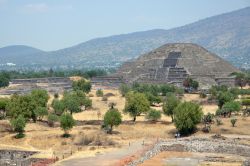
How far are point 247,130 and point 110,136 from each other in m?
19.1

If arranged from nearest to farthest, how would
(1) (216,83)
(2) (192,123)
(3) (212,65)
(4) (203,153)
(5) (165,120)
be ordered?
(4) (203,153), (2) (192,123), (5) (165,120), (1) (216,83), (3) (212,65)

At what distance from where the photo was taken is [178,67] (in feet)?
507

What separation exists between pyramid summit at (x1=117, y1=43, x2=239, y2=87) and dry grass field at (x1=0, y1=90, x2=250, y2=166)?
221 ft

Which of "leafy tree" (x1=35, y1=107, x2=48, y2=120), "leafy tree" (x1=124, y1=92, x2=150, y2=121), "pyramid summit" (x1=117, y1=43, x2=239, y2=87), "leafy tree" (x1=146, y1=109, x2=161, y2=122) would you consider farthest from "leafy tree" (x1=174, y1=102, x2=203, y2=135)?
"pyramid summit" (x1=117, y1=43, x2=239, y2=87)

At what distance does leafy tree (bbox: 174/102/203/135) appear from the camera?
6631 cm

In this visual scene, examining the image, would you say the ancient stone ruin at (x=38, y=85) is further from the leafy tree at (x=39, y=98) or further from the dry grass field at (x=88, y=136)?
the dry grass field at (x=88, y=136)

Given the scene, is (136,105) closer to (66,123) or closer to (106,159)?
(66,123)

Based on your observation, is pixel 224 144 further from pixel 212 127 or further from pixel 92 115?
pixel 92 115

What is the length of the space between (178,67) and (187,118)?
89167 mm

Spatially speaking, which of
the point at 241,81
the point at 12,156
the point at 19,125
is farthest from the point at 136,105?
the point at 241,81

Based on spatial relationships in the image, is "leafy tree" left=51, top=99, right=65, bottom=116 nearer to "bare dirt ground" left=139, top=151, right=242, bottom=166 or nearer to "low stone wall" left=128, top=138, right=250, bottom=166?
"low stone wall" left=128, top=138, right=250, bottom=166

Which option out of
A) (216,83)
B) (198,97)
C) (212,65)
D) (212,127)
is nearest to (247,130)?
(212,127)

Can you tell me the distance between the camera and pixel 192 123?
66.5 metres

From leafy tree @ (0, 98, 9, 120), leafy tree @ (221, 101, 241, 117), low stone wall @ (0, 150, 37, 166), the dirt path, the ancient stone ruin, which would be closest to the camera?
the dirt path
